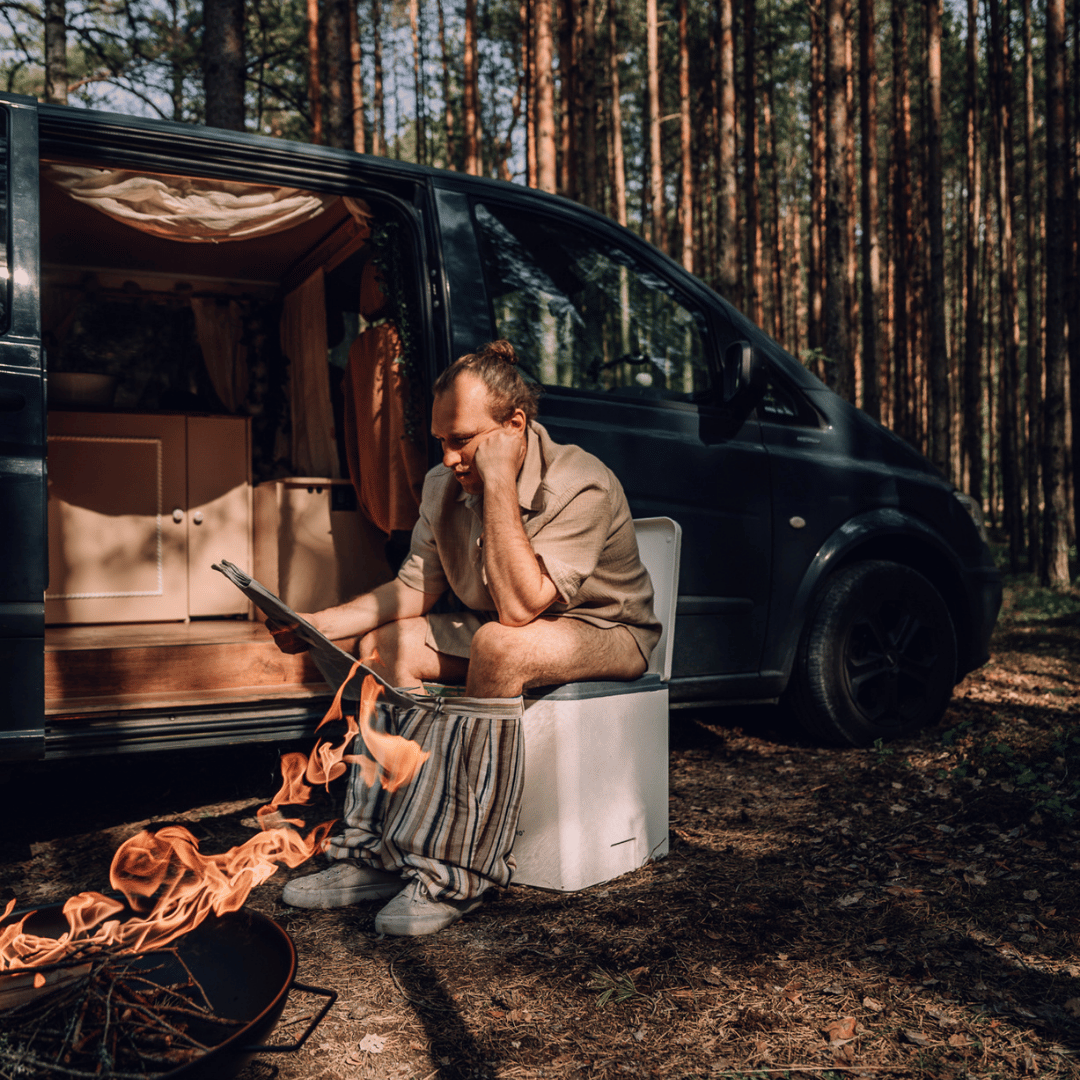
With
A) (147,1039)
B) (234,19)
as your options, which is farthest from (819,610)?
(234,19)

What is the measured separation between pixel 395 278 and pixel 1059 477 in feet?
29.4

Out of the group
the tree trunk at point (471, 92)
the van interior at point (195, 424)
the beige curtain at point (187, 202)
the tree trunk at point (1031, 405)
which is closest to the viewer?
the beige curtain at point (187, 202)

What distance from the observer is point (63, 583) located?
4.81m

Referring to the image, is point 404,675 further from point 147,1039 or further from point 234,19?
point 234,19

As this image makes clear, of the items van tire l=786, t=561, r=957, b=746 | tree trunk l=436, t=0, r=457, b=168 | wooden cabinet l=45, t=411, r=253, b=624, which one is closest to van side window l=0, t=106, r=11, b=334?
wooden cabinet l=45, t=411, r=253, b=624

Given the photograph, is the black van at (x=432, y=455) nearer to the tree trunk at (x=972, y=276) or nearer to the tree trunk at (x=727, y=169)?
the tree trunk at (x=727, y=169)

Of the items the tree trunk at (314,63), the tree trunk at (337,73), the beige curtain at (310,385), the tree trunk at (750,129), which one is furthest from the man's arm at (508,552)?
the tree trunk at (750,129)

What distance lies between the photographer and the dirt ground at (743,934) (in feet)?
6.10

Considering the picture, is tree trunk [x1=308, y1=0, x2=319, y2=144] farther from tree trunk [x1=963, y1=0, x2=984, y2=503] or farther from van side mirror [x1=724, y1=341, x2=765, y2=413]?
van side mirror [x1=724, y1=341, x2=765, y2=413]

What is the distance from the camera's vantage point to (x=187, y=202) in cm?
364

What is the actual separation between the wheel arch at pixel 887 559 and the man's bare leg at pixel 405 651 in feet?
5.10

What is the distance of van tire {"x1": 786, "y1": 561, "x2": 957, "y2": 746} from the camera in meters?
3.93

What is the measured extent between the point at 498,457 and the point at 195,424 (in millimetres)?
3283

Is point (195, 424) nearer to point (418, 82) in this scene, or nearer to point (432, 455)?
point (432, 455)
